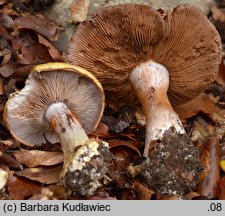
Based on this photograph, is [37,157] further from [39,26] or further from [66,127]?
[39,26]

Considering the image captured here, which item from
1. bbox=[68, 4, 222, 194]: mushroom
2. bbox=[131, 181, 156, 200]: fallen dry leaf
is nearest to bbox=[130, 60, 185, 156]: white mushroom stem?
bbox=[68, 4, 222, 194]: mushroom

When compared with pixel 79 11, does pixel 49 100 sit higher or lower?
lower

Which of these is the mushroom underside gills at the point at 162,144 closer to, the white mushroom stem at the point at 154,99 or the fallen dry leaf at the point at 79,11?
the white mushroom stem at the point at 154,99

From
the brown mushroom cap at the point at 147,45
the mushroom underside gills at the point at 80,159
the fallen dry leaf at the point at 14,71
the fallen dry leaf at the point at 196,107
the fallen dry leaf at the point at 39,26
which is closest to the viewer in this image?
the mushroom underside gills at the point at 80,159

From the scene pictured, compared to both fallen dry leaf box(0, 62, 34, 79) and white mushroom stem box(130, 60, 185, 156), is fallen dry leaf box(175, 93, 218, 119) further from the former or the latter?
fallen dry leaf box(0, 62, 34, 79)

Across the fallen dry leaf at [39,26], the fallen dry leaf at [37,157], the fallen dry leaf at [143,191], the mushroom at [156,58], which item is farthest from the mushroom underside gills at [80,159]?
the fallen dry leaf at [39,26]

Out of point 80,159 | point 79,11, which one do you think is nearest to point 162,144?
point 80,159
